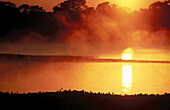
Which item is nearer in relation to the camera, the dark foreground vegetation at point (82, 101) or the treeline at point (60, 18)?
the dark foreground vegetation at point (82, 101)

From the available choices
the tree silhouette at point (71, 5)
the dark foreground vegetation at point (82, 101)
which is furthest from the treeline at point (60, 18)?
the dark foreground vegetation at point (82, 101)

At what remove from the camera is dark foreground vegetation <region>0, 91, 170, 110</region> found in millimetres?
13789

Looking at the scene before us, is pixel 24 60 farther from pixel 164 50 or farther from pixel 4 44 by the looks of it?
pixel 164 50

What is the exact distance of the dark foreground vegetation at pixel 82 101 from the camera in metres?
13.8

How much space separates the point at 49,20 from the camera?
59156mm

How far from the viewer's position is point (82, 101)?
14.5m

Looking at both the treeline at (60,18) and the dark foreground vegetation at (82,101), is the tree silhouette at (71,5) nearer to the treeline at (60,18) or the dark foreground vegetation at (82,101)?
the treeline at (60,18)

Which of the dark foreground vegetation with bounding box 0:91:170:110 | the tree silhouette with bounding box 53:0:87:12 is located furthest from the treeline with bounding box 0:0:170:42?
the dark foreground vegetation with bounding box 0:91:170:110

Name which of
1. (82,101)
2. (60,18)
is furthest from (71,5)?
(82,101)

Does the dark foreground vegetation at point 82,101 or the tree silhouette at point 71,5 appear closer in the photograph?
the dark foreground vegetation at point 82,101

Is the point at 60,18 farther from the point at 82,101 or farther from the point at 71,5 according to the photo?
the point at 82,101

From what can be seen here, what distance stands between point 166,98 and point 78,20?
41.9 m

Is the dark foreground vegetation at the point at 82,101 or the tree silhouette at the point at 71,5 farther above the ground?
the tree silhouette at the point at 71,5

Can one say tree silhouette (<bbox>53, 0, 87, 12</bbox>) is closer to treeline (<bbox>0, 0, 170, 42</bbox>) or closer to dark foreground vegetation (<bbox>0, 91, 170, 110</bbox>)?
treeline (<bbox>0, 0, 170, 42</bbox>)
